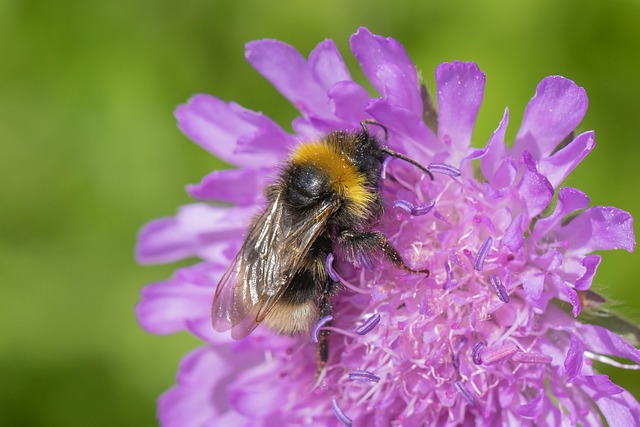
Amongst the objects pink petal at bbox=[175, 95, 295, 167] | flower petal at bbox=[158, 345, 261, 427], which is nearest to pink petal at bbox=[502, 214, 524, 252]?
pink petal at bbox=[175, 95, 295, 167]

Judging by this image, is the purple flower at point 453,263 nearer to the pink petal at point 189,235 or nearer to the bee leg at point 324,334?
the bee leg at point 324,334

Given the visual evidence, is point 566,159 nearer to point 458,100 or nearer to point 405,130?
point 458,100

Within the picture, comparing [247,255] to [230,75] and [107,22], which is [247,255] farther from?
[107,22]

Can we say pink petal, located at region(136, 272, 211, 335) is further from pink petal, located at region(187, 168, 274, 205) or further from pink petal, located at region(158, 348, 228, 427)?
→ pink petal, located at region(187, 168, 274, 205)

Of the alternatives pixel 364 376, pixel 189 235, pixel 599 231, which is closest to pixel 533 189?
pixel 599 231

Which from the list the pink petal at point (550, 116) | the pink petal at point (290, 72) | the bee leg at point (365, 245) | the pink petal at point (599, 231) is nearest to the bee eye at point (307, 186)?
the bee leg at point (365, 245)

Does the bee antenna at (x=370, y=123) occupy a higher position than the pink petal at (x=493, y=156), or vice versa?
the pink petal at (x=493, y=156)
